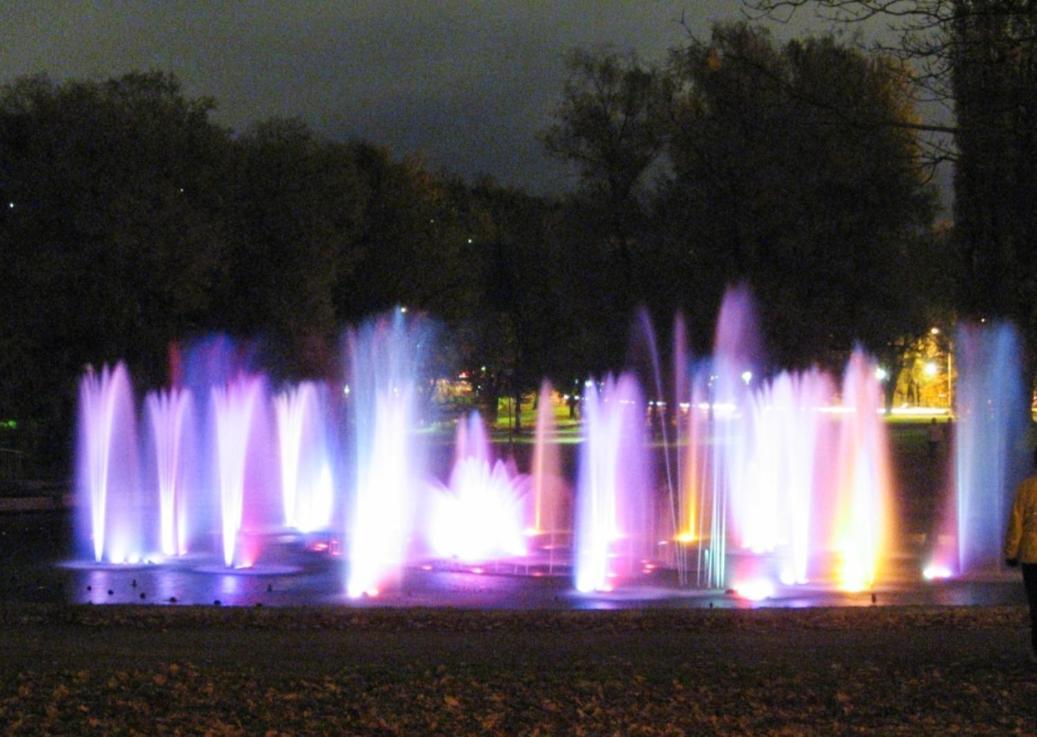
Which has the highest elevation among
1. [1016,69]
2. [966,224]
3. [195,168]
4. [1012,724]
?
[195,168]

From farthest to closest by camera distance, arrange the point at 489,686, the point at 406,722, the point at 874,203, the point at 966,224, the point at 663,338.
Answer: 1. the point at 663,338
2. the point at 874,203
3. the point at 966,224
4. the point at 489,686
5. the point at 406,722

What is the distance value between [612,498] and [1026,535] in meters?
19.1

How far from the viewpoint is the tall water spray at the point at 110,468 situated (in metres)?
21.8

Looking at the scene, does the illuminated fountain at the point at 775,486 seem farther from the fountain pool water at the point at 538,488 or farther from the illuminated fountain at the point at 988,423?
the illuminated fountain at the point at 988,423

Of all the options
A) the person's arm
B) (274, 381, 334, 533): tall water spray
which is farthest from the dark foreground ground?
(274, 381, 334, 533): tall water spray

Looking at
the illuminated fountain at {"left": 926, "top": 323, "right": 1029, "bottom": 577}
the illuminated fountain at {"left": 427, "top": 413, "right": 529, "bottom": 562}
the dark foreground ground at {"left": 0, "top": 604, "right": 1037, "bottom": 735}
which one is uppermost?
the illuminated fountain at {"left": 926, "top": 323, "right": 1029, "bottom": 577}

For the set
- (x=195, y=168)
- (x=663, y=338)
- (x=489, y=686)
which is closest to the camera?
(x=489, y=686)

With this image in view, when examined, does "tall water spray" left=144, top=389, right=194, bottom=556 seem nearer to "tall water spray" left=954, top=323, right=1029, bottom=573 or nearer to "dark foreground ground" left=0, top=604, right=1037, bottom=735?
"dark foreground ground" left=0, top=604, right=1037, bottom=735

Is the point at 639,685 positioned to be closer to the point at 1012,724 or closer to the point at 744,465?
the point at 1012,724

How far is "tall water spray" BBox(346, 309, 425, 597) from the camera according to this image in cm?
1997

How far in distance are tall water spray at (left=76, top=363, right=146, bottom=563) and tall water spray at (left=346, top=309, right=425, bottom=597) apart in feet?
10.8

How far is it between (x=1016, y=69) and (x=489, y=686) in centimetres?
594

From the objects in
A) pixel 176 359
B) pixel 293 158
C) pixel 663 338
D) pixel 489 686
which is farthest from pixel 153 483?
pixel 489 686

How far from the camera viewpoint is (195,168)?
43.2 m
